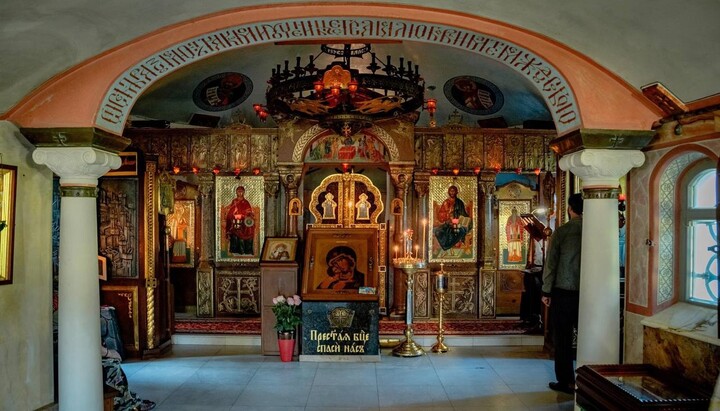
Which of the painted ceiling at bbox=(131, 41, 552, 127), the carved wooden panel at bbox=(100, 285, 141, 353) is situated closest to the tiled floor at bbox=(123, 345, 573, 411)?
the carved wooden panel at bbox=(100, 285, 141, 353)

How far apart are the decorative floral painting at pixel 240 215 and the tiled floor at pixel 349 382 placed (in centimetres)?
205

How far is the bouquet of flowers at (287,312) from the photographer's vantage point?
7.10m

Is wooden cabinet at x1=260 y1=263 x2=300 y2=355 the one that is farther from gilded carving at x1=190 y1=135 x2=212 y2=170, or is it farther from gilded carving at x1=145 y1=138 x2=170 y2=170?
gilded carving at x1=145 y1=138 x2=170 y2=170

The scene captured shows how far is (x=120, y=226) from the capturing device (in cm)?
738

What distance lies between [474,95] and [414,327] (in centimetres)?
406

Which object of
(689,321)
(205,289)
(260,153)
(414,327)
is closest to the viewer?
(689,321)

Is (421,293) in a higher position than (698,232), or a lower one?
lower

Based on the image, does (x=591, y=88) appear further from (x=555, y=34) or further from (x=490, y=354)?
(x=490, y=354)

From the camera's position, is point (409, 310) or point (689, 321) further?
point (409, 310)

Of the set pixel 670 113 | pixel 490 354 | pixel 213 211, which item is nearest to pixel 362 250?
pixel 490 354

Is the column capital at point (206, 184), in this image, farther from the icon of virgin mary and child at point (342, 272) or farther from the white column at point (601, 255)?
the white column at point (601, 255)

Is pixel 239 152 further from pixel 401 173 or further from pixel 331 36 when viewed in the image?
pixel 331 36

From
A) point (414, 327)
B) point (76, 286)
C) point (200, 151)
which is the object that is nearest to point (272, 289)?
point (414, 327)

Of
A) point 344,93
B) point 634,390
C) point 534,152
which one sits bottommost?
point 634,390
